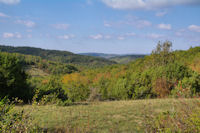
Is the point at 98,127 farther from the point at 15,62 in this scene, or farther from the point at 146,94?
the point at 146,94

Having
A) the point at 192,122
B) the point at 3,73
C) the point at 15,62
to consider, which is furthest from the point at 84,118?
the point at 15,62

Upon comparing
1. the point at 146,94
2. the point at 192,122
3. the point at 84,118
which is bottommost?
the point at 146,94

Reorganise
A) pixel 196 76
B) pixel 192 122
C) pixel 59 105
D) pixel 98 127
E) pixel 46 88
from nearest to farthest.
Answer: pixel 192 122 < pixel 98 127 < pixel 59 105 < pixel 46 88 < pixel 196 76

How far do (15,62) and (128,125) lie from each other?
14.3m

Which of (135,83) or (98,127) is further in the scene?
(135,83)

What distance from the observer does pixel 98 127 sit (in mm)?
6102

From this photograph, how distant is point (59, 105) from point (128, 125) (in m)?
6.23

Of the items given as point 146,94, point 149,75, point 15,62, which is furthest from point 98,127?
point 149,75

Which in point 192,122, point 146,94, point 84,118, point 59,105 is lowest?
point 146,94

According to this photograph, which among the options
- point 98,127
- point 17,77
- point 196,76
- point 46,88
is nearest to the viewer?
point 98,127

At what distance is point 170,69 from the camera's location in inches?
903

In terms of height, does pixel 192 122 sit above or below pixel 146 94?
above

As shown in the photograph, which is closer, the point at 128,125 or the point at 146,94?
the point at 128,125

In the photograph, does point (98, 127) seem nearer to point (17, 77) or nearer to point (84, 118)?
point (84, 118)
